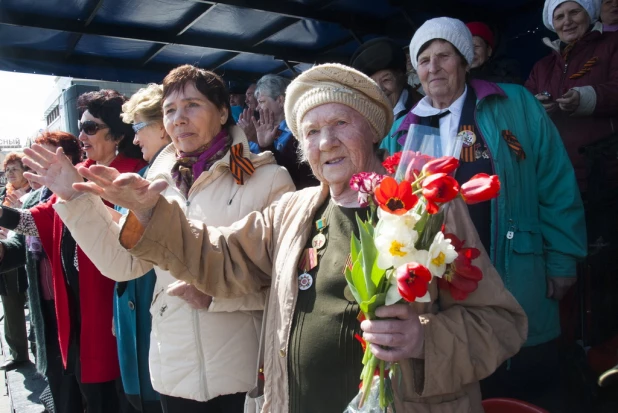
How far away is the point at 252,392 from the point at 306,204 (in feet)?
2.38

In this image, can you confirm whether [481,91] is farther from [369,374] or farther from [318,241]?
[369,374]

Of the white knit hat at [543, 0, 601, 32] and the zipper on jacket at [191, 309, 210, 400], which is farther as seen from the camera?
the white knit hat at [543, 0, 601, 32]

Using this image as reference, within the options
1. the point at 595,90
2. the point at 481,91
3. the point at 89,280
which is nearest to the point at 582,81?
the point at 595,90

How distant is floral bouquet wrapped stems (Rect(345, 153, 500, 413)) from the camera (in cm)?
121

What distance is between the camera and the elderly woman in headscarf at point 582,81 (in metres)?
2.73

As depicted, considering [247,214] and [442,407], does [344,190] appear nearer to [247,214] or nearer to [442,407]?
[247,214]

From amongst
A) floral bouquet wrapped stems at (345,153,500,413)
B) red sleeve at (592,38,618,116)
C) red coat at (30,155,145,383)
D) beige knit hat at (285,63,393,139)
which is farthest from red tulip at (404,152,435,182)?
red coat at (30,155,145,383)

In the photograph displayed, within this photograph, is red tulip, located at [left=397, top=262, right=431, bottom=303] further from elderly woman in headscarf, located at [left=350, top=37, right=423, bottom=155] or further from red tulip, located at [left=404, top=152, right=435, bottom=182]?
elderly woman in headscarf, located at [left=350, top=37, right=423, bottom=155]

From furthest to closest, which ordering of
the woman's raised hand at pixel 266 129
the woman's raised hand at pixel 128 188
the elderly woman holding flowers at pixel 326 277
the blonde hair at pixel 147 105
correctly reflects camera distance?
the woman's raised hand at pixel 266 129 < the blonde hair at pixel 147 105 < the woman's raised hand at pixel 128 188 < the elderly woman holding flowers at pixel 326 277

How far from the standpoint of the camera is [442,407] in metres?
1.47

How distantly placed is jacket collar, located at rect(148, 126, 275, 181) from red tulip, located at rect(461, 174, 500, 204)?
1.24m

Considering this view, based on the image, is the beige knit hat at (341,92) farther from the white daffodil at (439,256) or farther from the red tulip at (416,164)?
the white daffodil at (439,256)

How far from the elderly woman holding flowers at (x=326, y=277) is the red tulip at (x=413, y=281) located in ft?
0.53

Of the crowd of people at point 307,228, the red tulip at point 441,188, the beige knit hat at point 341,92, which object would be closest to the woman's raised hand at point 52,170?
the crowd of people at point 307,228
